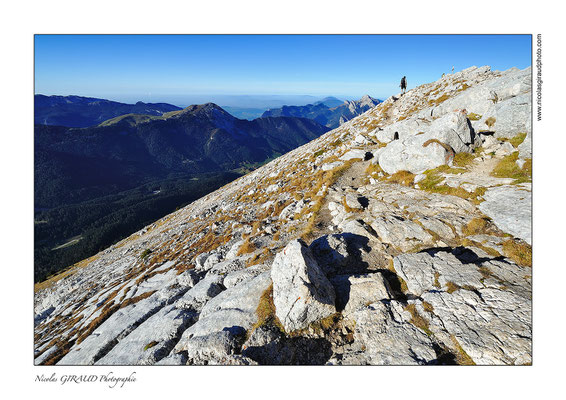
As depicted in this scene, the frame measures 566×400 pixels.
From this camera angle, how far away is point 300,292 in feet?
36.3

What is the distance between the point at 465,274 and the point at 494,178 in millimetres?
11350

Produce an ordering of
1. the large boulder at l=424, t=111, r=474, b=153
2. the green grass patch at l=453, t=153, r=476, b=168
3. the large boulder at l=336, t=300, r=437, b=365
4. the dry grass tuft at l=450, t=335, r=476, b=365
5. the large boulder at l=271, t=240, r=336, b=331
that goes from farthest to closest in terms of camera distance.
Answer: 1. the large boulder at l=424, t=111, r=474, b=153
2. the green grass patch at l=453, t=153, r=476, b=168
3. the large boulder at l=271, t=240, r=336, b=331
4. the large boulder at l=336, t=300, r=437, b=365
5. the dry grass tuft at l=450, t=335, r=476, b=365

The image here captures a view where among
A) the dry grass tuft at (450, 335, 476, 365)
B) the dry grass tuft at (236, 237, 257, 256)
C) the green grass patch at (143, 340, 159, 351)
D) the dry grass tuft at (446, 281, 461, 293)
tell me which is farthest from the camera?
the dry grass tuft at (236, 237, 257, 256)

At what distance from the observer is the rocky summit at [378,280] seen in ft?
31.9

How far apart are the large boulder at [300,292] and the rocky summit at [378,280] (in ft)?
0.23

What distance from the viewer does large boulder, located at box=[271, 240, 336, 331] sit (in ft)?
36.1

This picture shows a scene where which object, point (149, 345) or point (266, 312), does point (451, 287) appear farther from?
point (149, 345)

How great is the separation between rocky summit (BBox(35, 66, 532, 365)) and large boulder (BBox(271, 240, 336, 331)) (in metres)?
0.07

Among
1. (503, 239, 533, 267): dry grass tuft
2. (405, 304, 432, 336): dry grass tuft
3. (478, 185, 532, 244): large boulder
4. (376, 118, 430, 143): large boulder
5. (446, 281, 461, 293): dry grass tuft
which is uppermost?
(376, 118, 430, 143): large boulder

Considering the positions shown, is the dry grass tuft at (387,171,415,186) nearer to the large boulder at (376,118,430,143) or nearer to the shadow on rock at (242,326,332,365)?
the large boulder at (376,118,430,143)

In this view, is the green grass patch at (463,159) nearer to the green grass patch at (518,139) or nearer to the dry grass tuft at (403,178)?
the green grass patch at (518,139)

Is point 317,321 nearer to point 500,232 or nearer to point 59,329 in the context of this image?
point 500,232
